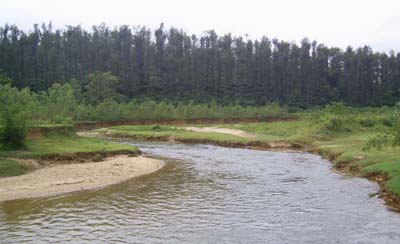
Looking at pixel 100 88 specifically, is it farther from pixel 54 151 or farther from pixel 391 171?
pixel 391 171

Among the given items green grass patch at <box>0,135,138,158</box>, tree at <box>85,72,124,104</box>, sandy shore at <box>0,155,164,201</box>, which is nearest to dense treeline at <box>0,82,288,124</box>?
tree at <box>85,72,124,104</box>

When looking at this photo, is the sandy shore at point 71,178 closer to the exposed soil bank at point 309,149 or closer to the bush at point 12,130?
the bush at point 12,130

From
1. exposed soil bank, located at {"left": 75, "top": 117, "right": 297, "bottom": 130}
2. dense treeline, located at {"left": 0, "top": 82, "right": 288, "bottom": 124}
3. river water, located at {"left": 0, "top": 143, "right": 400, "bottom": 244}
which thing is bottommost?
river water, located at {"left": 0, "top": 143, "right": 400, "bottom": 244}

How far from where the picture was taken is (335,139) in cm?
5703

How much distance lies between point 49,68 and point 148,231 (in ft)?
431

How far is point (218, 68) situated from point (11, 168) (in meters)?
132

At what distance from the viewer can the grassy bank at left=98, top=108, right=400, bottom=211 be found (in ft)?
104

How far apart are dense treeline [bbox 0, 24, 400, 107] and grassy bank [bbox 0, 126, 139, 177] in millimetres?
99710

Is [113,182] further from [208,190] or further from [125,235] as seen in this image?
[125,235]

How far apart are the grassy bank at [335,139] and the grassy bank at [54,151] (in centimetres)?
1773

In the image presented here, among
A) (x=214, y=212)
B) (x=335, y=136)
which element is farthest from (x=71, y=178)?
(x=335, y=136)

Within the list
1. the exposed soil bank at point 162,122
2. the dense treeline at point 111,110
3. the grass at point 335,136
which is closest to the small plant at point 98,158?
the grass at point 335,136

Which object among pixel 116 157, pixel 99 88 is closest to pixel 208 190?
pixel 116 157

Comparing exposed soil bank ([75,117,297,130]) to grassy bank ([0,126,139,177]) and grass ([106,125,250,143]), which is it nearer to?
grass ([106,125,250,143])
